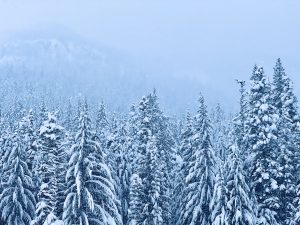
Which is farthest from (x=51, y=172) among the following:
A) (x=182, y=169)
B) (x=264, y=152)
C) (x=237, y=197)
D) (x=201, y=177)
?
(x=182, y=169)

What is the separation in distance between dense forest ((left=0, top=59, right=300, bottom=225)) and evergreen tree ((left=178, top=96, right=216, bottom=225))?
9 cm

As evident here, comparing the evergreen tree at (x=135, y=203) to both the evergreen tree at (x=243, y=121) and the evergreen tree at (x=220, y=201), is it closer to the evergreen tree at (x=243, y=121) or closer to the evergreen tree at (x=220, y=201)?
the evergreen tree at (x=220, y=201)

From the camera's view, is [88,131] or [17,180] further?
[17,180]

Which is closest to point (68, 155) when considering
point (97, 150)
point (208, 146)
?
point (97, 150)

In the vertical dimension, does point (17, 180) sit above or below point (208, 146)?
below

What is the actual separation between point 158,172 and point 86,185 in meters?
12.4

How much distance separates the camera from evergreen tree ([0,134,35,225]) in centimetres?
4200

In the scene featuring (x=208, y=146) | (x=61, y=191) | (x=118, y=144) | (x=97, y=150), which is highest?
(x=118, y=144)

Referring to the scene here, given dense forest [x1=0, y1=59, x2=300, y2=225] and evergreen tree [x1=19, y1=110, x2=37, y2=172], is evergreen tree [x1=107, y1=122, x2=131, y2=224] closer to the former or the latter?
dense forest [x1=0, y1=59, x2=300, y2=225]

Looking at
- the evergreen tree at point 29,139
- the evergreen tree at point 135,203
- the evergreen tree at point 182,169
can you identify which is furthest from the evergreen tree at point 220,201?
the evergreen tree at point 29,139

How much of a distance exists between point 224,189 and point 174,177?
1864cm

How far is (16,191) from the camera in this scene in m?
41.9

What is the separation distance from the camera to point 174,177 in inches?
2117

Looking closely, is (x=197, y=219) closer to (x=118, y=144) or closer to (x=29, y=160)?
(x=118, y=144)
